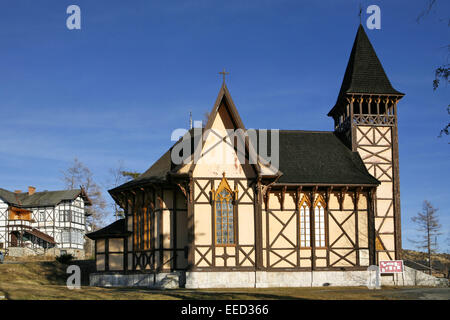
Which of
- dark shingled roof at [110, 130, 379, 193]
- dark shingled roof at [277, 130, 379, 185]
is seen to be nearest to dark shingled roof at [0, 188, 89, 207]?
dark shingled roof at [110, 130, 379, 193]

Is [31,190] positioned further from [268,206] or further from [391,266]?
[391,266]

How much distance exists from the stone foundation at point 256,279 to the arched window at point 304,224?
1884mm

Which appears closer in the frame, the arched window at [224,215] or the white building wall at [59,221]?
the arched window at [224,215]

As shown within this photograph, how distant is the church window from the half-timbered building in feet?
140

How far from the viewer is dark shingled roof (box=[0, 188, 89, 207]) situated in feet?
225

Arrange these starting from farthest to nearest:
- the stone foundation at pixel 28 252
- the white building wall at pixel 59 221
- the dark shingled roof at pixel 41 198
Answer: the white building wall at pixel 59 221, the dark shingled roof at pixel 41 198, the stone foundation at pixel 28 252

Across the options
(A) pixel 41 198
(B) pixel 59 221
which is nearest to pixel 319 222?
(B) pixel 59 221

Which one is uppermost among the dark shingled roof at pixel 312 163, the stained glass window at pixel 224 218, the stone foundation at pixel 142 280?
the dark shingled roof at pixel 312 163

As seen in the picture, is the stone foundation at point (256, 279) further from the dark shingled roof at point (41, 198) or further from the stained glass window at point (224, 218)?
the dark shingled roof at point (41, 198)

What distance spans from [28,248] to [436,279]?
1831 inches

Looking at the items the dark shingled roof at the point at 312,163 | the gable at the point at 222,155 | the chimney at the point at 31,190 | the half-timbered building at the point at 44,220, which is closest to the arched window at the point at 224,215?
the gable at the point at 222,155

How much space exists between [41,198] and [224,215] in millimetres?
46899

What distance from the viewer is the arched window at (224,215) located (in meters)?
30.0
